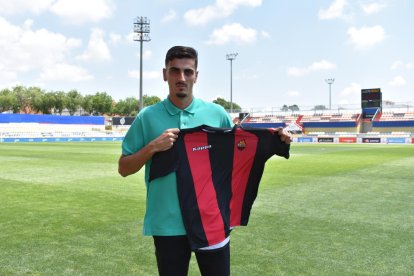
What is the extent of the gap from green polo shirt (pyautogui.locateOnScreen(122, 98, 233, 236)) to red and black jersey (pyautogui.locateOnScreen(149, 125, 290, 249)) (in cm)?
5

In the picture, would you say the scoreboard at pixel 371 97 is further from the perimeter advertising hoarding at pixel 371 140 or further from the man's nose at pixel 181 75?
the man's nose at pixel 181 75

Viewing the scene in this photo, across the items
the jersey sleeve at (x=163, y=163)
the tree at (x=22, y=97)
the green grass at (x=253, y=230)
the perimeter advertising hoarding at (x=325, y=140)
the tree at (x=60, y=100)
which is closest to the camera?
the jersey sleeve at (x=163, y=163)

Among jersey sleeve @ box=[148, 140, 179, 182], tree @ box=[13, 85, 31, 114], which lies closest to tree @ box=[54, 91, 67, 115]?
tree @ box=[13, 85, 31, 114]

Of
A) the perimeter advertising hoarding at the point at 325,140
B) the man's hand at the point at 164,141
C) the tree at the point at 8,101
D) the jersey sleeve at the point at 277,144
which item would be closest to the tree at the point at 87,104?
the tree at the point at 8,101

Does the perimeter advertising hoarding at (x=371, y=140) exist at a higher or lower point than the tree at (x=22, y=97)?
lower

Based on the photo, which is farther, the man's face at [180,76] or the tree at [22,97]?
the tree at [22,97]

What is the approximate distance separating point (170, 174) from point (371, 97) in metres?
59.2

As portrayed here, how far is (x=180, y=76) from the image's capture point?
8.46 ft

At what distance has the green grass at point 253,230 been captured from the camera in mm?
5039

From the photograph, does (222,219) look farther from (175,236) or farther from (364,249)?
(364,249)

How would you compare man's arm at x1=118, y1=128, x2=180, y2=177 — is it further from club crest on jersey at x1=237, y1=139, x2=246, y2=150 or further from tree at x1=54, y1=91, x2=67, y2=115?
tree at x1=54, y1=91, x2=67, y2=115

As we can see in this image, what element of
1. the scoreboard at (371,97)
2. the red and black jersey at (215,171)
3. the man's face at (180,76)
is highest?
the scoreboard at (371,97)

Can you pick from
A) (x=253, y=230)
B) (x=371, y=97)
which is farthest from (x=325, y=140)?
(x=253, y=230)

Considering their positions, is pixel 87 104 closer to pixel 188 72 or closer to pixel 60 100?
pixel 60 100
